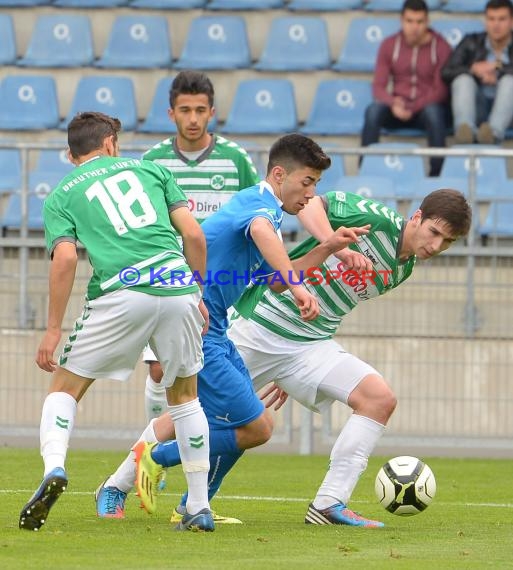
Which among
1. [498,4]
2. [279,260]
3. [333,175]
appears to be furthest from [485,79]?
[279,260]

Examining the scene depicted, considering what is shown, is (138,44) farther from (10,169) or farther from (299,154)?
(299,154)

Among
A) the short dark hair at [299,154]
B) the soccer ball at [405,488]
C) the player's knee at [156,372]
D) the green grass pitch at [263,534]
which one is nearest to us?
the green grass pitch at [263,534]

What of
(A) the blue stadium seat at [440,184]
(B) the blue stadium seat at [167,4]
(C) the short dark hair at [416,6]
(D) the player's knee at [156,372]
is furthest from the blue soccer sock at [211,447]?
(B) the blue stadium seat at [167,4]

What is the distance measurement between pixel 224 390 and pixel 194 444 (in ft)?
1.32

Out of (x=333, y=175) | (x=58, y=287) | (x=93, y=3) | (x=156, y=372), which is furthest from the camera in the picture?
(x=93, y=3)

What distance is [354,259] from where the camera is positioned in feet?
22.3

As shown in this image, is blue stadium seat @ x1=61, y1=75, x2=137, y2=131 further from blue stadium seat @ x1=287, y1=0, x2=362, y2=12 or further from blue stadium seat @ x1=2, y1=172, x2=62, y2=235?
blue stadium seat @ x1=287, y1=0, x2=362, y2=12

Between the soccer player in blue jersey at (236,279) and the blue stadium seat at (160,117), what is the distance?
28.9 feet

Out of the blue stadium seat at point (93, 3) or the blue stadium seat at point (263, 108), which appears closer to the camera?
the blue stadium seat at point (263, 108)

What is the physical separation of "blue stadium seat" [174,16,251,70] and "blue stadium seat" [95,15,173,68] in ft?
0.80

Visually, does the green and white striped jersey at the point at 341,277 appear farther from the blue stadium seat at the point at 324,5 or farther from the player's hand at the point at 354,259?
the blue stadium seat at the point at 324,5

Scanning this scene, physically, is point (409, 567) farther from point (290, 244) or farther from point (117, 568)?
point (290, 244)

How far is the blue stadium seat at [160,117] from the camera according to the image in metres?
15.7

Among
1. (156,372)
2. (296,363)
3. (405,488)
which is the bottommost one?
(405,488)
